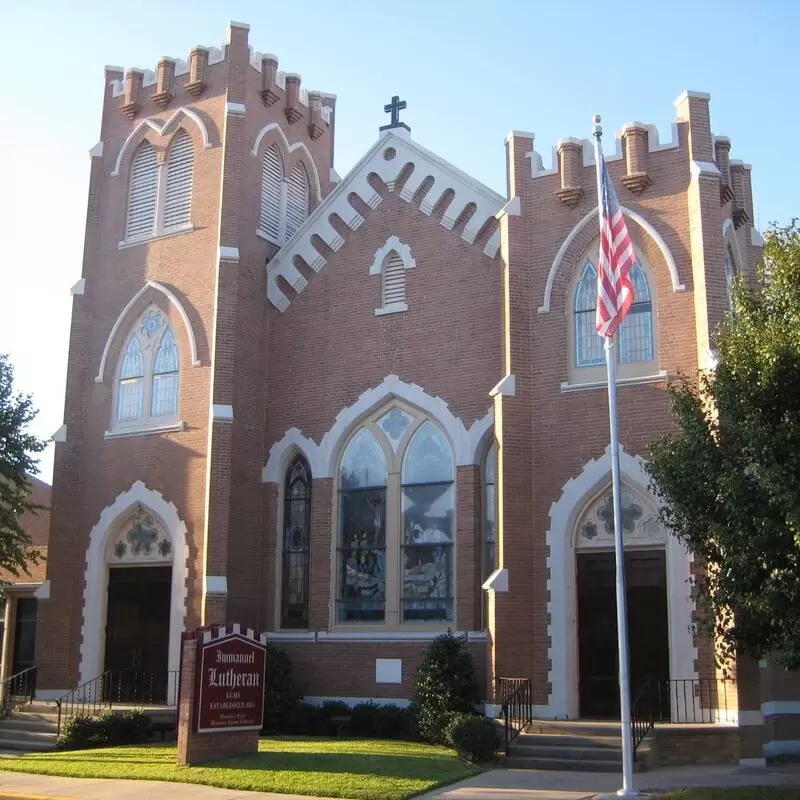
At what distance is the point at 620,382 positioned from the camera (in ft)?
61.5

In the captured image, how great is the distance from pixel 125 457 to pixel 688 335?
40.4 ft

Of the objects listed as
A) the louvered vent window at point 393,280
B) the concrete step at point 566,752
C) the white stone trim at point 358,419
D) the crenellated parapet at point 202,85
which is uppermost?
the crenellated parapet at point 202,85

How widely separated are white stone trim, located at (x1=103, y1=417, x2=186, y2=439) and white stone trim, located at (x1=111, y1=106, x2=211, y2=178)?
251 inches

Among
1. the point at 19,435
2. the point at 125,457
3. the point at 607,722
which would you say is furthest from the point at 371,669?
the point at 19,435

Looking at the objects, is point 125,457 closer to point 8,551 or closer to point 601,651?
point 8,551

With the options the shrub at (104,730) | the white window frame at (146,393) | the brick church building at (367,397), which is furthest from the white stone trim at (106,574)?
the shrub at (104,730)

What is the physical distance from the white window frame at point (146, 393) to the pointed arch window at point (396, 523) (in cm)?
414

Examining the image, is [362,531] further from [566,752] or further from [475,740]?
[566,752]

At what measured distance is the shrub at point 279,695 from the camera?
20.3 meters

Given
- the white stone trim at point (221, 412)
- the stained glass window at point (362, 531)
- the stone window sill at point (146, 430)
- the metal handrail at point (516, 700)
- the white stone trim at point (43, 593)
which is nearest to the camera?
the metal handrail at point (516, 700)

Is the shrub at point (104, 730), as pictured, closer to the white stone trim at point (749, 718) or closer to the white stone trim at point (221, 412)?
the white stone trim at point (221, 412)

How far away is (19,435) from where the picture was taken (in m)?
22.8

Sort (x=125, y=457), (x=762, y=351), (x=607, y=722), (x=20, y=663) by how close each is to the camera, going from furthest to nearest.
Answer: (x=20, y=663) → (x=125, y=457) → (x=607, y=722) → (x=762, y=351)

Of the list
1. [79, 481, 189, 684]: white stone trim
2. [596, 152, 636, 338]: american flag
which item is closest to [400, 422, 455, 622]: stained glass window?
[79, 481, 189, 684]: white stone trim
